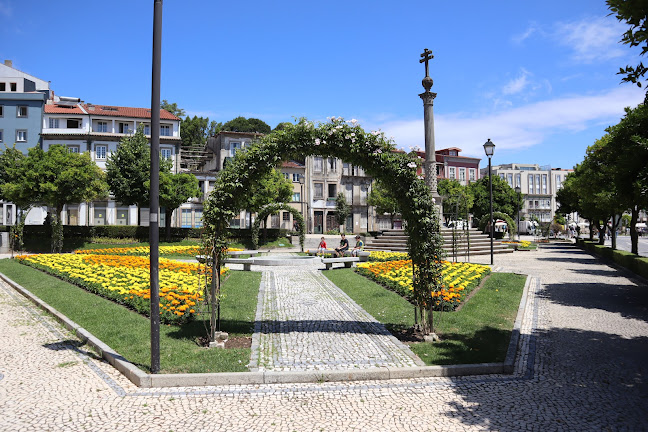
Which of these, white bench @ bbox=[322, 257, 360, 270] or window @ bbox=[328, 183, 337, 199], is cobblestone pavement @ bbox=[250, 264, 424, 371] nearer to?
white bench @ bbox=[322, 257, 360, 270]

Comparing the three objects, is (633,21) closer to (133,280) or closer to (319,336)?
(319,336)

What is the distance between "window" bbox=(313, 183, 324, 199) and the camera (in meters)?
54.6

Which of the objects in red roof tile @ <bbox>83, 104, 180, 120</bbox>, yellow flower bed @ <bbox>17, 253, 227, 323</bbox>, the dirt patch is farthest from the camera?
red roof tile @ <bbox>83, 104, 180, 120</bbox>

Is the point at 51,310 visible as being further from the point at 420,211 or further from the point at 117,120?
the point at 117,120

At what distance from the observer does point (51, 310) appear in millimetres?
9812

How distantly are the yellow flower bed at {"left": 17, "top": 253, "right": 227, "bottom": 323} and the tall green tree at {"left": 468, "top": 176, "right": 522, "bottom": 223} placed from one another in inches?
1989

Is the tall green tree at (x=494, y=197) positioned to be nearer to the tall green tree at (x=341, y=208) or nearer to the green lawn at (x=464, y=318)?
the tall green tree at (x=341, y=208)

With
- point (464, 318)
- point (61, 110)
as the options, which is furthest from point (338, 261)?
point (61, 110)

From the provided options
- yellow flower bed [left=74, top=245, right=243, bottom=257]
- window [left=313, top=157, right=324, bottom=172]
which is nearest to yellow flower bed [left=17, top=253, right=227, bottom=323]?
yellow flower bed [left=74, top=245, right=243, bottom=257]

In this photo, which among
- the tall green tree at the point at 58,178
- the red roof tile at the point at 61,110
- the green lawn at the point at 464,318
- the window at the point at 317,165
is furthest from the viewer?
the window at the point at 317,165

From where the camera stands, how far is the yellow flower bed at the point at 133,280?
9.09 m

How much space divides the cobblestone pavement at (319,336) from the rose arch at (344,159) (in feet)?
4.77

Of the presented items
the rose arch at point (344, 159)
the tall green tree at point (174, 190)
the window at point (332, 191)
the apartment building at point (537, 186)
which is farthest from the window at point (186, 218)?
the apartment building at point (537, 186)

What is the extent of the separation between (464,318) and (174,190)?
94.3ft
